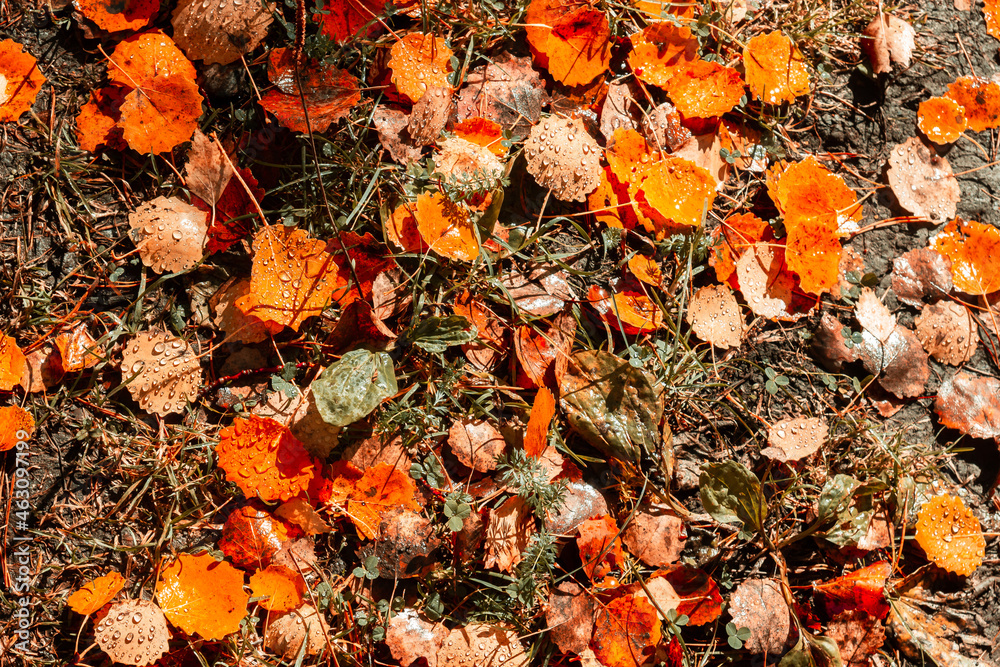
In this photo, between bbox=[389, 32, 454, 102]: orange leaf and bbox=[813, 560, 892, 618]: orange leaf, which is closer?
bbox=[389, 32, 454, 102]: orange leaf

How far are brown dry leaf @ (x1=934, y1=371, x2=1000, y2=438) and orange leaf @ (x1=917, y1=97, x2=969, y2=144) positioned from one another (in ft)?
2.87

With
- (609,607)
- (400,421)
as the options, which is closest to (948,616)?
(609,607)

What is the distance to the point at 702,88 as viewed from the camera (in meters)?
2.18

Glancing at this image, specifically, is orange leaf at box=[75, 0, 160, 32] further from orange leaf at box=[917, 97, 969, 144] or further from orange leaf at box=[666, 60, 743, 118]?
orange leaf at box=[917, 97, 969, 144]

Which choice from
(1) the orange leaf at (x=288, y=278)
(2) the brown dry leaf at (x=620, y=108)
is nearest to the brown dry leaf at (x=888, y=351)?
(2) the brown dry leaf at (x=620, y=108)

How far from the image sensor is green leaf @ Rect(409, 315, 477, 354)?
6.31ft

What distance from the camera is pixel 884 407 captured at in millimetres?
2244

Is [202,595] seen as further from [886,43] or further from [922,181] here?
[886,43]

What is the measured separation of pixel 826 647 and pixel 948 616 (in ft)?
1.77

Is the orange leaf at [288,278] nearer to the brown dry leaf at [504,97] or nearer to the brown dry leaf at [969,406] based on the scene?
the brown dry leaf at [504,97]

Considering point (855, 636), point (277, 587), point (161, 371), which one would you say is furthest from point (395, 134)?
point (855, 636)

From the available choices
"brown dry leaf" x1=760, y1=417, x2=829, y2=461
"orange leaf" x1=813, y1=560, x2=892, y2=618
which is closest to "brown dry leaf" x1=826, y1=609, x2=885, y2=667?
"orange leaf" x1=813, y1=560, x2=892, y2=618

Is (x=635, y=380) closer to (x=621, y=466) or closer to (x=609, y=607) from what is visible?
(x=621, y=466)

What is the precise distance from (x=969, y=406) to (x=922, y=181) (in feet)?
2.69
